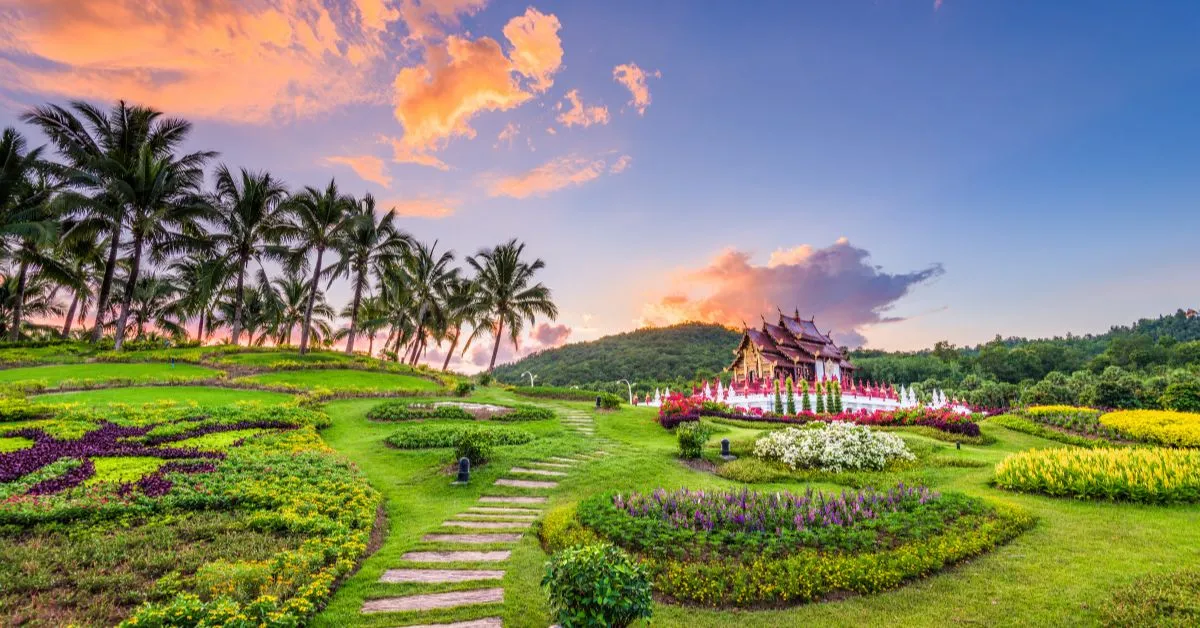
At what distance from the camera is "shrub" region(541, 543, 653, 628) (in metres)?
4.11

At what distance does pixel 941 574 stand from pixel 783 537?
68.9 inches

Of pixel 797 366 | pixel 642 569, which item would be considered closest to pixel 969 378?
pixel 797 366

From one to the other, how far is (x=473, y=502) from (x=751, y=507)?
472 cm

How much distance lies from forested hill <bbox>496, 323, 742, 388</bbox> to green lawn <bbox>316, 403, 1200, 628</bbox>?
160 ft

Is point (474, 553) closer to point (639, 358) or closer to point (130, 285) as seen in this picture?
point (130, 285)

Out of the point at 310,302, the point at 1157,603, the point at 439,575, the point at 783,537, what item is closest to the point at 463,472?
the point at 439,575

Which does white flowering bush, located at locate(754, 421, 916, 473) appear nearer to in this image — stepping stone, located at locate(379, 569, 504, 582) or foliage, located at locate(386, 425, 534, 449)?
foliage, located at locate(386, 425, 534, 449)

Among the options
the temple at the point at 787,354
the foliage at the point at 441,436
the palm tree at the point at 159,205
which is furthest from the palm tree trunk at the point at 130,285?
the temple at the point at 787,354

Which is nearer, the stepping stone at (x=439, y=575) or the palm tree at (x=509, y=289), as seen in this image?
the stepping stone at (x=439, y=575)

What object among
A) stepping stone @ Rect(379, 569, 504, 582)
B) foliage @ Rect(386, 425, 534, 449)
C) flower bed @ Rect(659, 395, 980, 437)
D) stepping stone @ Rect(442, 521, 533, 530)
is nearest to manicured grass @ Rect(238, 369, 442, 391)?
foliage @ Rect(386, 425, 534, 449)

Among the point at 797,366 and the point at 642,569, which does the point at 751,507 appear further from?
the point at 797,366

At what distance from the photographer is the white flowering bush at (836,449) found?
11.8m

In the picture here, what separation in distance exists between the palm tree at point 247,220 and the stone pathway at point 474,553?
28.4 m

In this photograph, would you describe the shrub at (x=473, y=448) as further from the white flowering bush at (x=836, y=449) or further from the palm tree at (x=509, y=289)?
the palm tree at (x=509, y=289)
